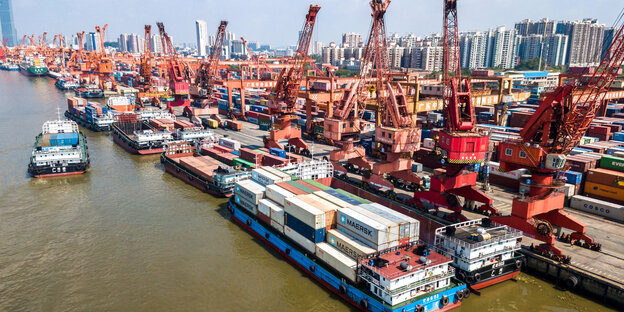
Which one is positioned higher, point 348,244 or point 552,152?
point 552,152

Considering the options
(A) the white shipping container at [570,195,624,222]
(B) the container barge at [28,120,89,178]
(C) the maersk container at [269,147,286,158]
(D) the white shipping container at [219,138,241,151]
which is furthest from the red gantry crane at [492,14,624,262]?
(B) the container barge at [28,120,89,178]

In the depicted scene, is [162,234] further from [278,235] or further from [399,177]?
[399,177]

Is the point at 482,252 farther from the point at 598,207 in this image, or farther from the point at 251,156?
the point at 251,156

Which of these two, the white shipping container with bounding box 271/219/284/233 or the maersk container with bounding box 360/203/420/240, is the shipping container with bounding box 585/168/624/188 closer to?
the maersk container with bounding box 360/203/420/240

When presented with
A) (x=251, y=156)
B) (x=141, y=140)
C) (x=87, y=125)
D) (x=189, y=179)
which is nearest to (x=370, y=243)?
(x=251, y=156)

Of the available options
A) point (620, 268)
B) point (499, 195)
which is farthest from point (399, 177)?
point (620, 268)

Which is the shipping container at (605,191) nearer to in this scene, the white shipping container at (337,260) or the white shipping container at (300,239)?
the white shipping container at (337,260)

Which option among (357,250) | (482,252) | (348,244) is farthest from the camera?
(482,252)
